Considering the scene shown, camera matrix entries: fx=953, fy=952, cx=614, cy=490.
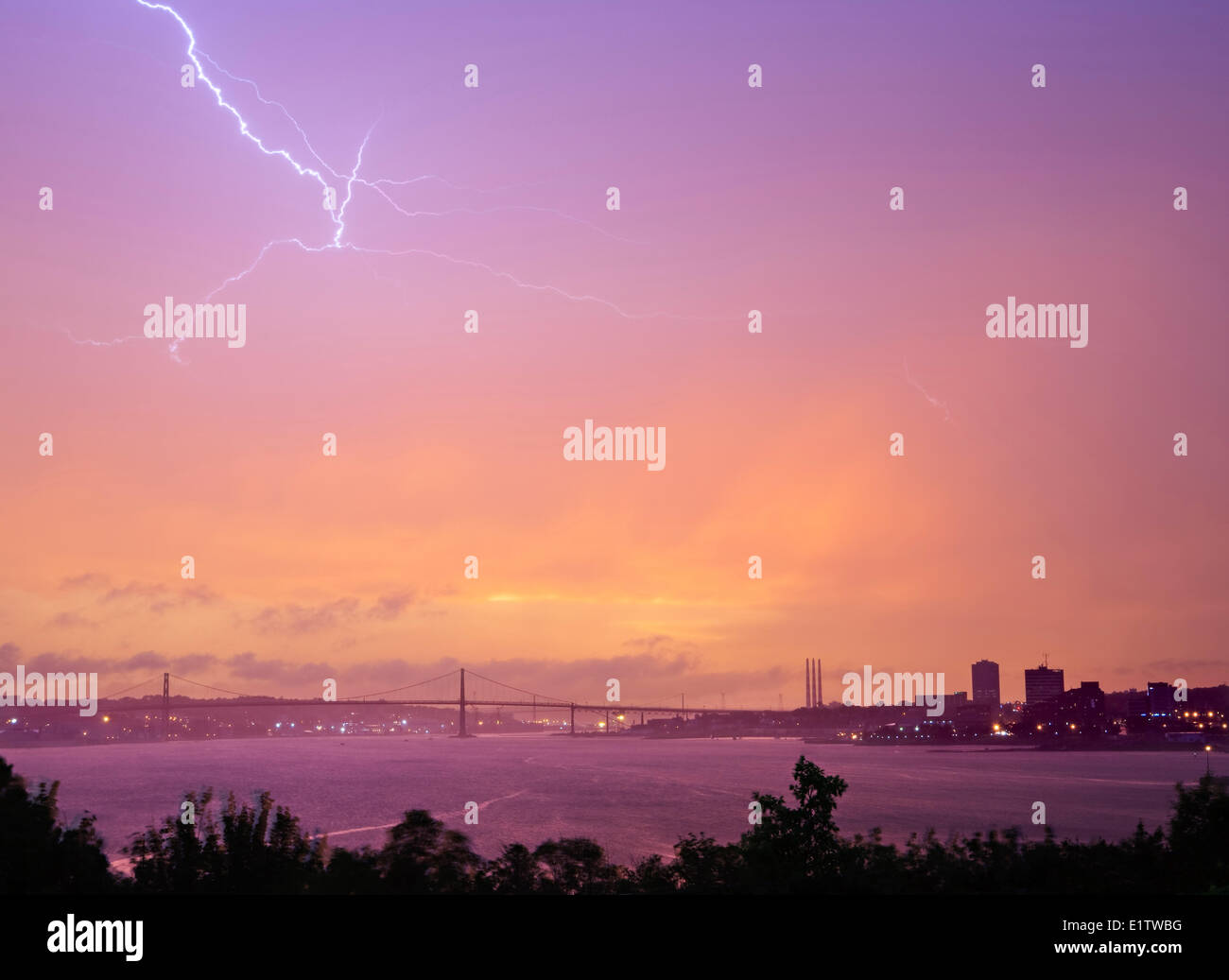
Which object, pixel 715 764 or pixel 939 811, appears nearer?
pixel 939 811

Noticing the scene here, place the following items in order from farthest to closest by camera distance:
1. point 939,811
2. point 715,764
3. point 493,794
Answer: point 715,764, point 493,794, point 939,811

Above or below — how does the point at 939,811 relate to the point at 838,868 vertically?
below
